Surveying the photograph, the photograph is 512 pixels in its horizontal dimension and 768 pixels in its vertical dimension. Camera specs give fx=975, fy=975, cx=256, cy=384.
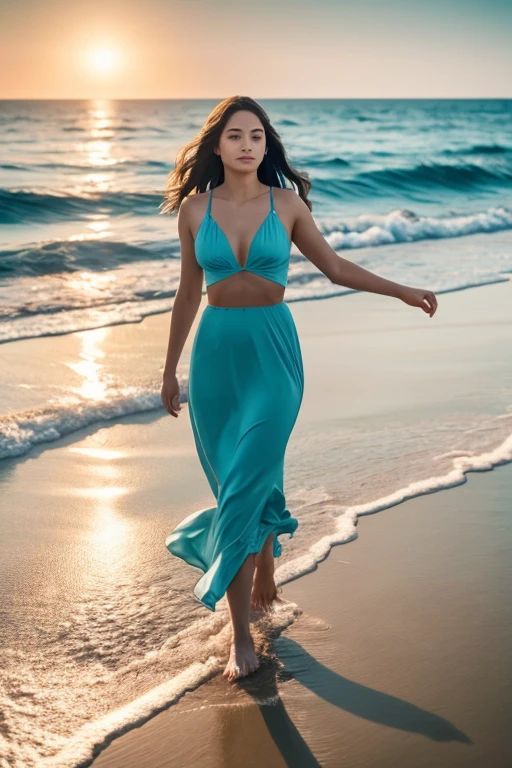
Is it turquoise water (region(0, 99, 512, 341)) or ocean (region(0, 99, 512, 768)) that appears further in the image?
turquoise water (region(0, 99, 512, 341))

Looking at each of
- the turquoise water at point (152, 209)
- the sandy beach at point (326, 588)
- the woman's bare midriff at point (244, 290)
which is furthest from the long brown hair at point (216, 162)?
the turquoise water at point (152, 209)

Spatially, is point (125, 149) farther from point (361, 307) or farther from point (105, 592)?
point (105, 592)

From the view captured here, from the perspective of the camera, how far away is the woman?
10.4 feet

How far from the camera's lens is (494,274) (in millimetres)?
11578

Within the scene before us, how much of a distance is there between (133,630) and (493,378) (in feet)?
13.1

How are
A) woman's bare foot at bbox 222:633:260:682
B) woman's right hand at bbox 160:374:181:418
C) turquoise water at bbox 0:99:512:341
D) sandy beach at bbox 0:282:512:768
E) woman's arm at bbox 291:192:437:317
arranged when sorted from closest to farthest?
1. sandy beach at bbox 0:282:512:768
2. woman's bare foot at bbox 222:633:260:682
3. woman's arm at bbox 291:192:437:317
4. woman's right hand at bbox 160:374:181:418
5. turquoise water at bbox 0:99:512:341

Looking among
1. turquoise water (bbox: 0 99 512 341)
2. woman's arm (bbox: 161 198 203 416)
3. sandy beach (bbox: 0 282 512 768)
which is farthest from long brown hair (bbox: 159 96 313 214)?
turquoise water (bbox: 0 99 512 341)

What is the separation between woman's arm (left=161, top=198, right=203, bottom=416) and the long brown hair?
0.16 meters

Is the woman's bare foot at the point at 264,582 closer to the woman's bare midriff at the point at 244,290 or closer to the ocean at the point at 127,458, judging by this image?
the ocean at the point at 127,458

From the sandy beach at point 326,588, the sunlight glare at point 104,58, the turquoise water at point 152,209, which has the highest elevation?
the sunlight glare at point 104,58

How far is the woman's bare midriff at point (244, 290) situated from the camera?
329 cm

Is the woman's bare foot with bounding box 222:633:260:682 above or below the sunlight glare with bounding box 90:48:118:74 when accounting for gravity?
below

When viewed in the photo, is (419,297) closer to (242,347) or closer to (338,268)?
(338,268)

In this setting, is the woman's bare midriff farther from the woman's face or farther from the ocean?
the ocean
